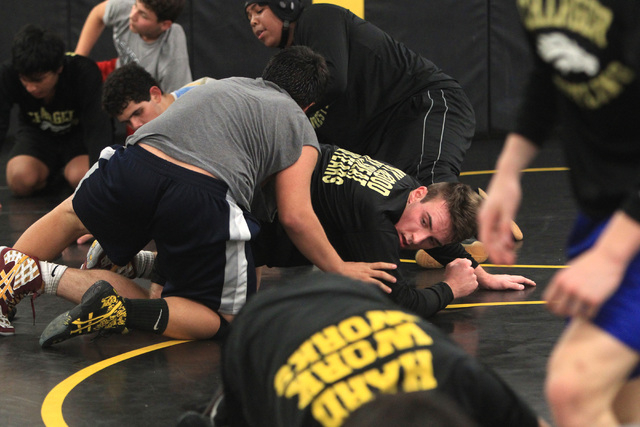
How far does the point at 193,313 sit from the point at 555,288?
1794 mm

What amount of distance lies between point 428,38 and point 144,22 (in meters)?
2.94

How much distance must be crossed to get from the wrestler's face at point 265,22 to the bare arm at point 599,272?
2.96 metres

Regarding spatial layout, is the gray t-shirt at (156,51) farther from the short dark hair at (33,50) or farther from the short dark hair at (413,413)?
the short dark hair at (413,413)

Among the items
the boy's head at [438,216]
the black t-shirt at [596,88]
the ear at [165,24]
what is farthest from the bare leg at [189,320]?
the ear at [165,24]

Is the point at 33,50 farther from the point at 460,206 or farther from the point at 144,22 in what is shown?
the point at 460,206

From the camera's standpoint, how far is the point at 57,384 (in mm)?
2621

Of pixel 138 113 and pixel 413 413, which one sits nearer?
pixel 413 413

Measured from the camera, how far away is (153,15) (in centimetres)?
513

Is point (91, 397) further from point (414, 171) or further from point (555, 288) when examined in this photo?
point (414, 171)

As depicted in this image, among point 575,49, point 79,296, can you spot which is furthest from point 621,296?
point 79,296

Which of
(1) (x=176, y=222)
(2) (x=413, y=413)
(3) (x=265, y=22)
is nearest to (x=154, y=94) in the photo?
(3) (x=265, y=22)

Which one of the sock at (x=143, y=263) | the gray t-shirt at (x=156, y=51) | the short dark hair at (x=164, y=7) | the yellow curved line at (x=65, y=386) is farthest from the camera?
the gray t-shirt at (x=156, y=51)

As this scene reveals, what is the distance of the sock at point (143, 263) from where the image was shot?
3443 millimetres

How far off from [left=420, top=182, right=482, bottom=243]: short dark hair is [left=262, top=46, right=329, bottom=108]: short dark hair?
1.76 ft
